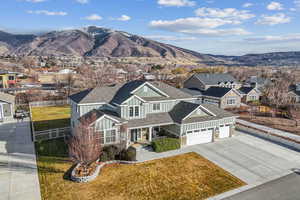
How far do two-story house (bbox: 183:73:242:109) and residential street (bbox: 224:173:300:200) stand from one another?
1125 inches

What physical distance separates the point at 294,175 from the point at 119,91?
20.8 m

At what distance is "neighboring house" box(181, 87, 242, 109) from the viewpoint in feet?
142

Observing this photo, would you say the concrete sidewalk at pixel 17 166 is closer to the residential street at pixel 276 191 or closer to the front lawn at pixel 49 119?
the front lawn at pixel 49 119

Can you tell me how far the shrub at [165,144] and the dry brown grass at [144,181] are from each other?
6.34 feet

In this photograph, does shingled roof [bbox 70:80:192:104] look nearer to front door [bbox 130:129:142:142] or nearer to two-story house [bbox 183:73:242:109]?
front door [bbox 130:129:142:142]

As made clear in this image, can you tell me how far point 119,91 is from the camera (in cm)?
2606

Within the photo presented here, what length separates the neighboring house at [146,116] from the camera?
814 inches

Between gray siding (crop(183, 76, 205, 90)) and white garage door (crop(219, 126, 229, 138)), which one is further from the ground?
gray siding (crop(183, 76, 205, 90))

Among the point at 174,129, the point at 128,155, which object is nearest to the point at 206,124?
the point at 174,129

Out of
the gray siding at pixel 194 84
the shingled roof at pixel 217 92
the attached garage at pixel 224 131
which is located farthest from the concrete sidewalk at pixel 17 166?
the gray siding at pixel 194 84

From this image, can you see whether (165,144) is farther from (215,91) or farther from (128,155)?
(215,91)

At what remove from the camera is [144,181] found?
15.2 metres

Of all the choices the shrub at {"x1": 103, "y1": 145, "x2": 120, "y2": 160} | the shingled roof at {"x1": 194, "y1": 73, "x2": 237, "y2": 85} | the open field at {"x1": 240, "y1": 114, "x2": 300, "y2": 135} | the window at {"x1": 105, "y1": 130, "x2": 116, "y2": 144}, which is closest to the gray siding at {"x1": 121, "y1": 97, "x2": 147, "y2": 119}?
the window at {"x1": 105, "y1": 130, "x2": 116, "y2": 144}

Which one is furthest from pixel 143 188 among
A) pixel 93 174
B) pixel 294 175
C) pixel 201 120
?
pixel 294 175
